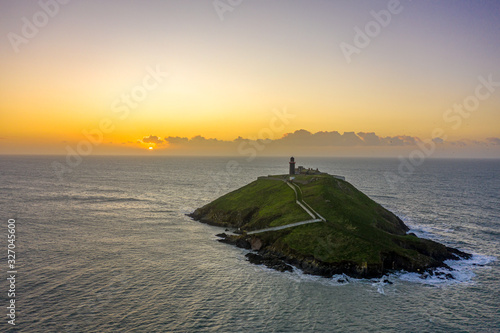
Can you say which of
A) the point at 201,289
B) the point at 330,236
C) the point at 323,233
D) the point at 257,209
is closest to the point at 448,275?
the point at 330,236

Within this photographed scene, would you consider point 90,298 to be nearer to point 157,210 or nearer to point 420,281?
point 420,281

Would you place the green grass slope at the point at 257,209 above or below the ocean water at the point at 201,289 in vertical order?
above

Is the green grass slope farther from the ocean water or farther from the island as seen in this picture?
the ocean water

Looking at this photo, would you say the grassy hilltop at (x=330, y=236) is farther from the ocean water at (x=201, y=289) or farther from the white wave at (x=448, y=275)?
the ocean water at (x=201, y=289)

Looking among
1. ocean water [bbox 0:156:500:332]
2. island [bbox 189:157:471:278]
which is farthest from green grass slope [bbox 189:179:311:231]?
ocean water [bbox 0:156:500:332]

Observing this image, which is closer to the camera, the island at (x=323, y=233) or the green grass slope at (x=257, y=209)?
the island at (x=323, y=233)

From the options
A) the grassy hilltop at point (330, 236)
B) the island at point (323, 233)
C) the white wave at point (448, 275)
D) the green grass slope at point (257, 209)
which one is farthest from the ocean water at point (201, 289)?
the green grass slope at point (257, 209)

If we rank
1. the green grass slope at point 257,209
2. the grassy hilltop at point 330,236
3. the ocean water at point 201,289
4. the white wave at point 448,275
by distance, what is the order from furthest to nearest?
the green grass slope at point 257,209 → the grassy hilltop at point 330,236 → the white wave at point 448,275 → the ocean water at point 201,289

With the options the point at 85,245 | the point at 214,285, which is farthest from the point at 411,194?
the point at 85,245
